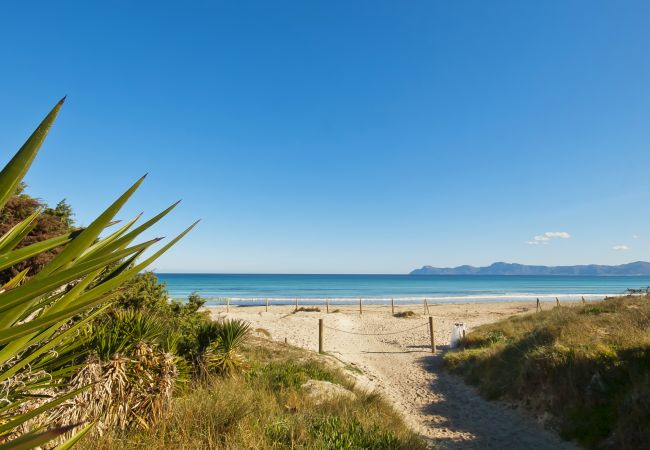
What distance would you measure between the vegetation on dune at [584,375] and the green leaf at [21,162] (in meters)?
8.48

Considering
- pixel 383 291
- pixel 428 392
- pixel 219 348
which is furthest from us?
pixel 383 291

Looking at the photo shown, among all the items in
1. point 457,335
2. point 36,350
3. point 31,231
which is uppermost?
point 31,231

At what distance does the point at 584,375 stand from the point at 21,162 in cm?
1039

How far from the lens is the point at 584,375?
816 cm

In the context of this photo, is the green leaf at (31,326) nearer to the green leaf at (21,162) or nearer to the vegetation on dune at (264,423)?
the green leaf at (21,162)

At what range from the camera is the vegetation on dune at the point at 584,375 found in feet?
21.7

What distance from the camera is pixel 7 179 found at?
1028 mm

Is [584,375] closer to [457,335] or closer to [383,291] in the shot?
[457,335]

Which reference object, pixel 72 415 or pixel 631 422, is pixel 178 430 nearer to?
pixel 72 415

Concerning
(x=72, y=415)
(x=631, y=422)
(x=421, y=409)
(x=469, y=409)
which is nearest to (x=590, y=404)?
(x=631, y=422)

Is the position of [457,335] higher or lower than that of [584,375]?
lower

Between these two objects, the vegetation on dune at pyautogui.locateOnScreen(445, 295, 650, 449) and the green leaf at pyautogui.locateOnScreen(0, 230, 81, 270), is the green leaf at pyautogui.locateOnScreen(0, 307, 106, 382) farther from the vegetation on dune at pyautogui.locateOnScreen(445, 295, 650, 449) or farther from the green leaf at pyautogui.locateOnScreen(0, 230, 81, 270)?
the vegetation on dune at pyautogui.locateOnScreen(445, 295, 650, 449)

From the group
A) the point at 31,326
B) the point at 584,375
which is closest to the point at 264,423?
the point at 31,326

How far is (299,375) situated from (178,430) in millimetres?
4198
